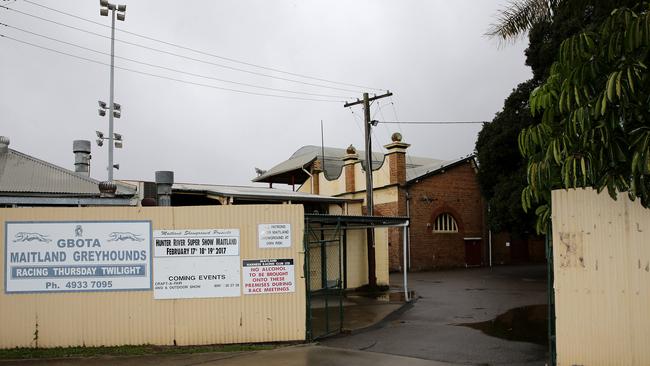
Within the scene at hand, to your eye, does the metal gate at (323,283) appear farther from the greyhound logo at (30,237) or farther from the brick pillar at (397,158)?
the brick pillar at (397,158)

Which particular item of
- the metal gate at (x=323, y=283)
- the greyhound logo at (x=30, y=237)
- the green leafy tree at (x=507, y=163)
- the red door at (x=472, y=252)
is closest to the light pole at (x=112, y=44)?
the metal gate at (x=323, y=283)

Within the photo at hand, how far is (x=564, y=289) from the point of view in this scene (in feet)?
25.1

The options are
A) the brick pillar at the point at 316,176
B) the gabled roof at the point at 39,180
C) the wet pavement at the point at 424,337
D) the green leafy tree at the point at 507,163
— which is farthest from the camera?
the brick pillar at the point at 316,176

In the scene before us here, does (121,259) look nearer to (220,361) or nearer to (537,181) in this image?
(220,361)

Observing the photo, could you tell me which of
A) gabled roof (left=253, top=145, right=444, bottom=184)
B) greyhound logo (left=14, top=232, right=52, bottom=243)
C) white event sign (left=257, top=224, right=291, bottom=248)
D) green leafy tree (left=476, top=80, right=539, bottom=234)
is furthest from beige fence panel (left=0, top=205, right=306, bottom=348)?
gabled roof (left=253, top=145, right=444, bottom=184)

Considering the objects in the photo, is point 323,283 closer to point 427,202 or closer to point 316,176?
point 427,202

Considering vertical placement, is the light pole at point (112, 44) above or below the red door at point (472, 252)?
above

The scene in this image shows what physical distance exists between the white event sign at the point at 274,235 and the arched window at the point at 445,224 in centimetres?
2433

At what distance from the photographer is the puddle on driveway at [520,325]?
11516mm

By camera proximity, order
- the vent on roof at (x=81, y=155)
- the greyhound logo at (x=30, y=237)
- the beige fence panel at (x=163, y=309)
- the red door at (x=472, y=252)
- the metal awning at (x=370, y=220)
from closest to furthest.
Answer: the beige fence panel at (x=163, y=309) → the greyhound logo at (x=30, y=237) → the metal awning at (x=370, y=220) → the vent on roof at (x=81, y=155) → the red door at (x=472, y=252)

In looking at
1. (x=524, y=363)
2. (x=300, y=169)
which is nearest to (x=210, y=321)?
(x=524, y=363)

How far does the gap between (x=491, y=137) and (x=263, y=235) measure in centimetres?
1974

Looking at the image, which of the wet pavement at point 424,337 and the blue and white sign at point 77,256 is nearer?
the wet pavement at point 424,337

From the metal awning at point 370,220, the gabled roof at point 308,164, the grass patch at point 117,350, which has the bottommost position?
the grass patch at point 117,350
